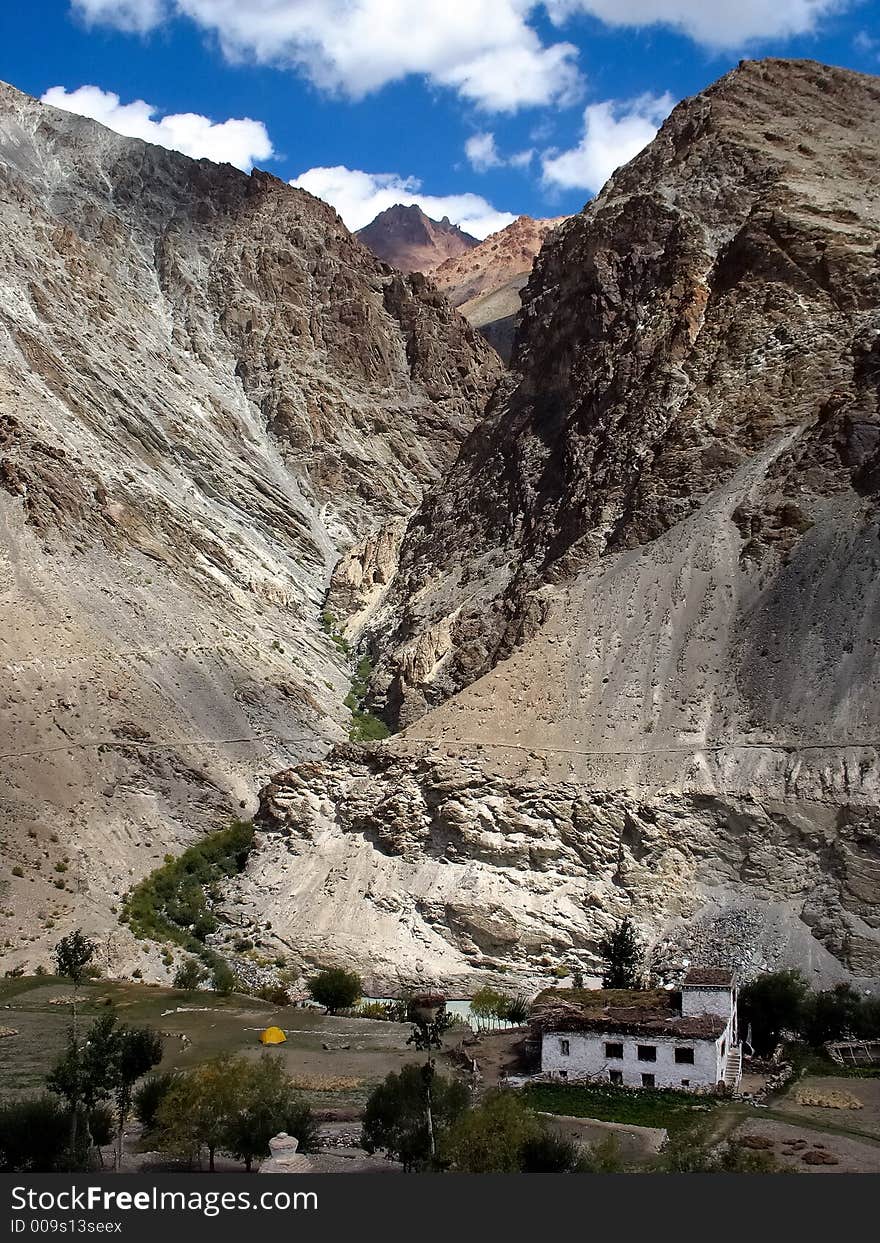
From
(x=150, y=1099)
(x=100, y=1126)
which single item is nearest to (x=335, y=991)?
(x=150, y=1099)

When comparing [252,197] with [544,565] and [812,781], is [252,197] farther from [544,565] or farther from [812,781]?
[812,781]

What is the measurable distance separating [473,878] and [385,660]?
1046 inches

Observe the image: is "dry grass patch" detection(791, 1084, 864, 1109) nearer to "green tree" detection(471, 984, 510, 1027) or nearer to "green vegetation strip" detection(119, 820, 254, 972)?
"green tree" detection(471, 984, 510, 1027)

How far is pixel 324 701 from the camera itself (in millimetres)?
65875

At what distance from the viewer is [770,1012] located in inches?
1310

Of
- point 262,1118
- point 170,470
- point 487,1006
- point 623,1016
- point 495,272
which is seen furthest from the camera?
point 495,272

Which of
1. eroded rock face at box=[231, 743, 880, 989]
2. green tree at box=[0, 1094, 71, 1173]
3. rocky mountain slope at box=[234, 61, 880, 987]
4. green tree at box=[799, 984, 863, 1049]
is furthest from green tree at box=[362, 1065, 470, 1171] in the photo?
rocky mountain slope at box=[234, 61, 880, 987]

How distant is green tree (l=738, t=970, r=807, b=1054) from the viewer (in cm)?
3322

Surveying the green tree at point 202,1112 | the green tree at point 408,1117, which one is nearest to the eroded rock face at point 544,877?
the green tree at point 408,1117

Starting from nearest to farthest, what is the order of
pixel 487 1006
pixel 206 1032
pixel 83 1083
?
pixel 83 1083 → pixel 206 1032 → pixel 487 1006

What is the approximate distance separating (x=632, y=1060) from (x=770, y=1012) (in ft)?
18.4

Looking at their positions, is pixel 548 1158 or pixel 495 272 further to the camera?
pixel 495 272

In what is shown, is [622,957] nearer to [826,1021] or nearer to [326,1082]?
[826,1021]

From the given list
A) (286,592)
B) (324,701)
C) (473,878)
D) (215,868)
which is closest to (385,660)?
(324,701)
